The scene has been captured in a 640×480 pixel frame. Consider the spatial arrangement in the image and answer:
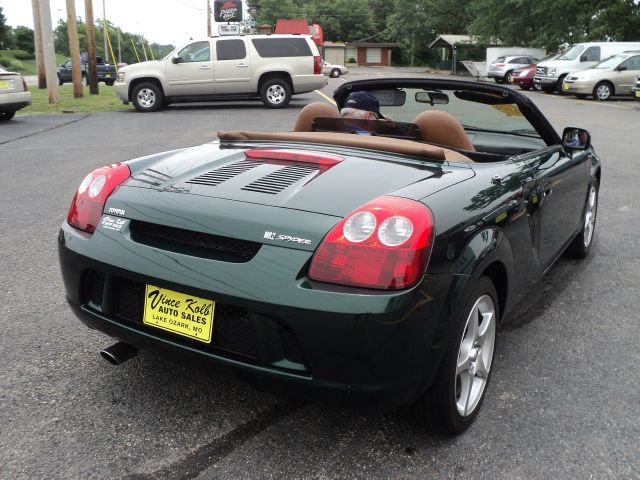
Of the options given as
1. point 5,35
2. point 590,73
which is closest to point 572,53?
point 590,73

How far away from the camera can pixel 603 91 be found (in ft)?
71.1

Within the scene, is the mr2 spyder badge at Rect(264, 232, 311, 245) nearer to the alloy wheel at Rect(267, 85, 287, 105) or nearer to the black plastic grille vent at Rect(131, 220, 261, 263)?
the black plastic grille vent at Rect(131, 220, 261, 263)

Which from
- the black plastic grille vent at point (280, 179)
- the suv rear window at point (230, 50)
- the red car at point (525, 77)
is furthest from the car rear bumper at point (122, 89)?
the red car at point (525, 77)

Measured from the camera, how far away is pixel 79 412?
2.56 metres

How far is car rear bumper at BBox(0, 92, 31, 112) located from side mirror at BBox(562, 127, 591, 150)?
12594 mm

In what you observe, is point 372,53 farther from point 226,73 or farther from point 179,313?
point 179,313

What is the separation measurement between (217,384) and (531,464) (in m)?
1.33

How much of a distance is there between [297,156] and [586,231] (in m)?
2.83

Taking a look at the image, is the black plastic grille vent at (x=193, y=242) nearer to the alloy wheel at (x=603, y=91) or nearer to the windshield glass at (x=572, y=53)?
the alloy wheel at (x=603, y=91)

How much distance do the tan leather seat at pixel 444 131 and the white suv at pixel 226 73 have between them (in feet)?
47.9

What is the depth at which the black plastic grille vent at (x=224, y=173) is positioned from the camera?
2.54 metres

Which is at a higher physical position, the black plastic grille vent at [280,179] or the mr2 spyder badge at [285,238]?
the black plastic grille vent at [280,179]

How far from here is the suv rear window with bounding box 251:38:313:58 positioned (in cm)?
1727

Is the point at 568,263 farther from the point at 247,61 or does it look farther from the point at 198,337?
the point at 247,61
